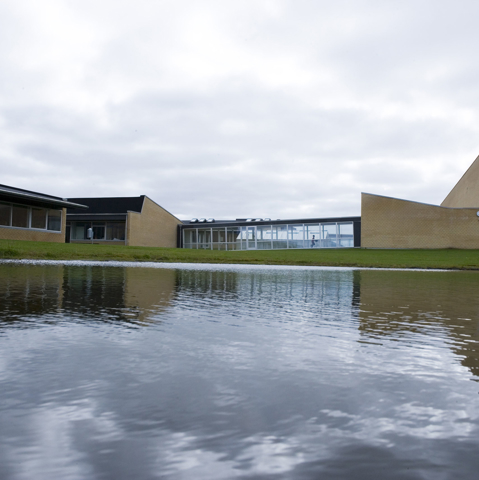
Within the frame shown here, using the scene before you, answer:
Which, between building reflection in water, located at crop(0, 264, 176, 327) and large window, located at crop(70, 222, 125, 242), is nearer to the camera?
building reflection in water, located at crop(0, 264, 176, 327)

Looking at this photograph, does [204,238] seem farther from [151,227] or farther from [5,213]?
[5,213]

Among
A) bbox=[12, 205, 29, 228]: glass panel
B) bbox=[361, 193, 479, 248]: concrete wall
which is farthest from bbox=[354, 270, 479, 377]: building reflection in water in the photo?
bbox=[361, 193, 479, 248]: concrete wall

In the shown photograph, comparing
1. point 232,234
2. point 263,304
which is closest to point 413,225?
point 232,234

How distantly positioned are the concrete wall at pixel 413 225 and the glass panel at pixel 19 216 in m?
28.5

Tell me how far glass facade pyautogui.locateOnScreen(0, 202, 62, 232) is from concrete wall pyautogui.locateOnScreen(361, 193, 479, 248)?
26.6m

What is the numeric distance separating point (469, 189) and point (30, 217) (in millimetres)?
38817

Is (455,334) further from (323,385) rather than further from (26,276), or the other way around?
(26,276)

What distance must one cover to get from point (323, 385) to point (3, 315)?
13.6ft

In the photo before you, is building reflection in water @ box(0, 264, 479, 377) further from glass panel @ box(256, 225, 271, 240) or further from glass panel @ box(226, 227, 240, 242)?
glass panel @ box(226, 227, 240, 242)

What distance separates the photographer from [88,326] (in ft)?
17.0

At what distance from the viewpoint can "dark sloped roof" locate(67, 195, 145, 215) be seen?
49625 millimetres

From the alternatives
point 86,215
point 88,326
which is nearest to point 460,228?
point 86,215

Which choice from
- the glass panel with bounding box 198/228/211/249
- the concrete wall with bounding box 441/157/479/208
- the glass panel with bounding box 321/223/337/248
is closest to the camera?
the concrete wall with bounding box 441/157/479/208

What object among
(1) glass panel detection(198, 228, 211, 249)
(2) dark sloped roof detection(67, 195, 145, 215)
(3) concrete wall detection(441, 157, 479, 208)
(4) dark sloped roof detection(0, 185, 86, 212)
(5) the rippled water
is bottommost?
(5) the rippled water
